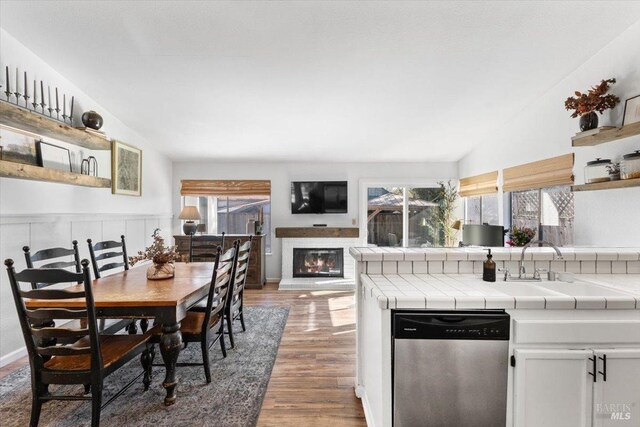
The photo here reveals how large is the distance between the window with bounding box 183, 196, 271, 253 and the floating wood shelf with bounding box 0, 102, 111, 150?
242 cm

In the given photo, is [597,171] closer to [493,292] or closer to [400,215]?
[493,292]

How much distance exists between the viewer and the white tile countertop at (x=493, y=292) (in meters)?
1.50

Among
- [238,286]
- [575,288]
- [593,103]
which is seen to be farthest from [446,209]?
[238,286]

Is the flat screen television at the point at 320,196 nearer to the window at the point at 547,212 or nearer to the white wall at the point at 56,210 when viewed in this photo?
the white wall at the point at 56,210

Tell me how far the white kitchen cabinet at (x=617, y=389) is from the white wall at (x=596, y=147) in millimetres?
1426

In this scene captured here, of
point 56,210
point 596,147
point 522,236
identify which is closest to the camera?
point 596,147

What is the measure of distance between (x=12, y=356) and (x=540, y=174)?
16.8 ft

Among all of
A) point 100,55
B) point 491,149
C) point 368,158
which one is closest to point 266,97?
point 100,55

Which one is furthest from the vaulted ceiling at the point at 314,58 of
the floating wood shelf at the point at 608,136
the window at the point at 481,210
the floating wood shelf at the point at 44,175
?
the window at the point at 481,210

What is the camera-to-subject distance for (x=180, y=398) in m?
2.10

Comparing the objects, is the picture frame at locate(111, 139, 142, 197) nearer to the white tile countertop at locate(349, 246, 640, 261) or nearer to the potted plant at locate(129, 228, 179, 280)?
the potted plant at locate(129, 228, 179, 280)

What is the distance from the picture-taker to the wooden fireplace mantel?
5.30m

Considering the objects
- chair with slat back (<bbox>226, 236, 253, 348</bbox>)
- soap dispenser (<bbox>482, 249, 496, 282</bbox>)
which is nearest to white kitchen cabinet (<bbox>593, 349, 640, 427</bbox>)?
soap dispenser (<bbox>482, 249, 496, 282</bbox>)

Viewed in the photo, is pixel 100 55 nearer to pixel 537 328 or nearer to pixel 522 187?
pixel 537 328
